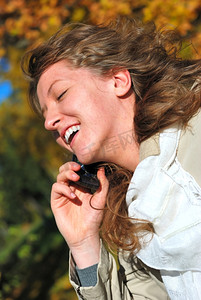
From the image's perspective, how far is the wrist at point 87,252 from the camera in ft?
6.95

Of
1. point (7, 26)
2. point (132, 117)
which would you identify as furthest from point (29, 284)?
point (132, 117)

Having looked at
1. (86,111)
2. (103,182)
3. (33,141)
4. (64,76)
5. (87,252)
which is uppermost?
(64,76)

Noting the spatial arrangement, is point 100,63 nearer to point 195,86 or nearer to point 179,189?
point 195,86

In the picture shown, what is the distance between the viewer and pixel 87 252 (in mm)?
2133

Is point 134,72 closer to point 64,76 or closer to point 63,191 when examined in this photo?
point 64,76

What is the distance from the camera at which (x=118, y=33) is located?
2.21 metres

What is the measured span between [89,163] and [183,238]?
0.63 m

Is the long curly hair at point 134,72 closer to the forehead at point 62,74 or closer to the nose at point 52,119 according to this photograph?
the forehead at point 62,74

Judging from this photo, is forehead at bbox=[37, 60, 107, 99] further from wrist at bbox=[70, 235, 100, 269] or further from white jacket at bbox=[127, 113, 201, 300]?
wrist at bbox=[70, 235, 100, 269]

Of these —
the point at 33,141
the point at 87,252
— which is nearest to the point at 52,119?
the point at 87,252

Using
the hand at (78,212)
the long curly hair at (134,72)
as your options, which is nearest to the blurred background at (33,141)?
the long curly hair at (134,72)

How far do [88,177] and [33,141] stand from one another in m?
4.92

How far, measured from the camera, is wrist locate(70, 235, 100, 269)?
2.12 meters

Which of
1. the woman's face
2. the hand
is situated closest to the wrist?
the hand
